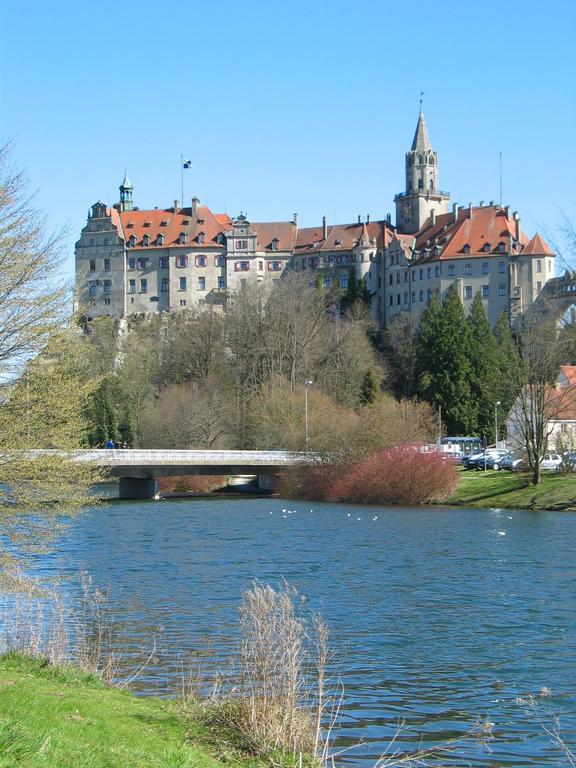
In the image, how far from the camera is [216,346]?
9600cm

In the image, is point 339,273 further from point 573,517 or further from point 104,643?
point 104,643

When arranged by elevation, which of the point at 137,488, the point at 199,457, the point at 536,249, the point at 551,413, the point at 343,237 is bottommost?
the point at 137,488

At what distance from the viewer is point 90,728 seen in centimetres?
1321

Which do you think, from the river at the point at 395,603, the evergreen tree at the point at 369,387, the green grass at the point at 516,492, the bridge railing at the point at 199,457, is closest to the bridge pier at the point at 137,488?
the bridge railing at the point at 199,457

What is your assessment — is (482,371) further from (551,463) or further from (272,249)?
(272,249)

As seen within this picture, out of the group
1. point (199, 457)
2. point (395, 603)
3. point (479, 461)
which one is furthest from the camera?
point (479, 461)

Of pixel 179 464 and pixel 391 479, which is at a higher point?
pixel 179 464

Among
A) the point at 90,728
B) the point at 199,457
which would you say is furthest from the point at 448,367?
the point at 90,728

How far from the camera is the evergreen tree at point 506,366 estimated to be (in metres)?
64.4

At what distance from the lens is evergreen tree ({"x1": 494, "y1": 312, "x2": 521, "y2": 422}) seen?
64.4 m

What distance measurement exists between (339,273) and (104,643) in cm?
11235

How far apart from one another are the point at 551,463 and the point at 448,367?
30421mm

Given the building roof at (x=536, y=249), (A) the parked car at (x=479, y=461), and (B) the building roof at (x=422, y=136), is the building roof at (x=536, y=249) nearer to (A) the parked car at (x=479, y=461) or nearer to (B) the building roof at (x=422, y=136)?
(B) the building roof at (x=422, y=136)

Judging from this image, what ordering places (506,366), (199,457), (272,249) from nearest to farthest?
(506,366), (199,457), (272,249)
